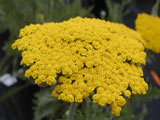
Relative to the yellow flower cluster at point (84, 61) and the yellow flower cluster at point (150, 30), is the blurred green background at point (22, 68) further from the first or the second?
the yellow flower cluster at point (84, 61)


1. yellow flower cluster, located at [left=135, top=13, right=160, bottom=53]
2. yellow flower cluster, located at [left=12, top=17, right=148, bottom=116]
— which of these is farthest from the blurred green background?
yellow flower cluster, located at [left=12, top=17, right=148, bottom=116]

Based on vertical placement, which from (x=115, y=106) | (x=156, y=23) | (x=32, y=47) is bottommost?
(x=115, y=106)

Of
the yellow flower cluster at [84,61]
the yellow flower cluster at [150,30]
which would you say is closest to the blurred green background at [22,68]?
the yellow flower cluster at [150,30]

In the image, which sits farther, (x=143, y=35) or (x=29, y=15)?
(x=29, y=15)

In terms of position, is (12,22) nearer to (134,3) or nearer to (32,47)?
(134,3)

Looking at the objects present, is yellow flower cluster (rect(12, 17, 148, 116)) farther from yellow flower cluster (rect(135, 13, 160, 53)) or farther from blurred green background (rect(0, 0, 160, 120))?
blurred green background (rect(0, 0, 160, 120))

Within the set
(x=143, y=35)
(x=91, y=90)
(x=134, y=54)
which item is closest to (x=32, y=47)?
(x=91, y=90)

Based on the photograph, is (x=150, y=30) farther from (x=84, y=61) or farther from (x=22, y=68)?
(x=22, y=68)
